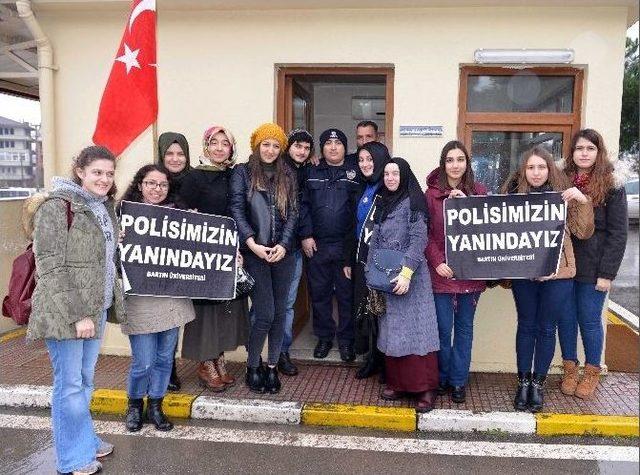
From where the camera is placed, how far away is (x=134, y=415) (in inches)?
159

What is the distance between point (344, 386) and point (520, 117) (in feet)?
9.70

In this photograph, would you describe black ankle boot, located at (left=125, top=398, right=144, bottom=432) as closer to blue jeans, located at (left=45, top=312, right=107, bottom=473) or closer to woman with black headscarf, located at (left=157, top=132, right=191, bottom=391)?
blue jeans, located at (left=45, top=312, right=107, bottom=473)

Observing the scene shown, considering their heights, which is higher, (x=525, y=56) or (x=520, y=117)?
(x=525, y=56)

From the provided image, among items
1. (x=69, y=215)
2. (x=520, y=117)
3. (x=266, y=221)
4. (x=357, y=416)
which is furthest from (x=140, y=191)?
(x=520, y=117)

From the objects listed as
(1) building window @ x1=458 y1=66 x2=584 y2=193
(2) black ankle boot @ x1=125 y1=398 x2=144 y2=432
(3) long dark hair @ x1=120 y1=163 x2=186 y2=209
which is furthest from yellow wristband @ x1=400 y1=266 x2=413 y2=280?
(2) black ankle boot @ x1=125 y1=398 x2=144 y2=432

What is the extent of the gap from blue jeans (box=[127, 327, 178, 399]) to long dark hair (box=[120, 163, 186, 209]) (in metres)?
0.90

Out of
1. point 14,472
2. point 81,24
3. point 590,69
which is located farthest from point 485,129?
point 14,472

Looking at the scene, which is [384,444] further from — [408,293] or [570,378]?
[570,378]

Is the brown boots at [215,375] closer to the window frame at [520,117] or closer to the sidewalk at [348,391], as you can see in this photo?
the sidewalk at [348,391]

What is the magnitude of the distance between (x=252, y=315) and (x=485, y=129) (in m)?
2.79

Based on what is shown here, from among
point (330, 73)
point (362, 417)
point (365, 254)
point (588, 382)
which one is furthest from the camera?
point (330, 73)

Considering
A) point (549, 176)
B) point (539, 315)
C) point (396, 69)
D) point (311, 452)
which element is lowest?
point (311, 452)

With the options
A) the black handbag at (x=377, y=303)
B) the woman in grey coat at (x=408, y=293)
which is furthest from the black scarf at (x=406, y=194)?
the black handbag at (x=377, y=303)

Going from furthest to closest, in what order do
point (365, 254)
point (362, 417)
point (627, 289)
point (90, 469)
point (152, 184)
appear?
point (627, 289) < point (365, 254) < point (362, 417) < point (152, 184) < point (90, 469)
